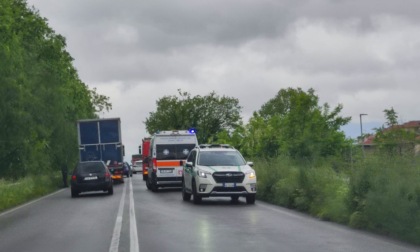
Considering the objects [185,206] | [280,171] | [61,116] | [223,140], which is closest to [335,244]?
[185,206]

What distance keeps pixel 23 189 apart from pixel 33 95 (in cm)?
471

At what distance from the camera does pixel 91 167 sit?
37156 millimetres

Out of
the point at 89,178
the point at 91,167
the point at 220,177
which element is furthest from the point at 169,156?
the point at 220,177

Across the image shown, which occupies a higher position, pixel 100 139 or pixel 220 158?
pixel 100 139

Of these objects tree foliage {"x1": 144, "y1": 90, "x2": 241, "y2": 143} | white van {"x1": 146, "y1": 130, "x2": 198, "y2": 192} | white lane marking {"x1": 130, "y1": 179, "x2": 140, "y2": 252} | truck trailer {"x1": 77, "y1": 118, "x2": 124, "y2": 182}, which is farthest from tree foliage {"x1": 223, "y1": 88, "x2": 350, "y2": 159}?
tree foliage {"x1": 144, "y1": 90, "x2": 241, "y2": 143}

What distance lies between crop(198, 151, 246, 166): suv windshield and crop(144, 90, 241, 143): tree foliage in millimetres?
79903

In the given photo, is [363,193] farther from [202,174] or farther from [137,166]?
[137,166]

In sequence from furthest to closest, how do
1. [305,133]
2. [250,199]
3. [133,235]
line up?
[305,133], [250,199], [133,235]

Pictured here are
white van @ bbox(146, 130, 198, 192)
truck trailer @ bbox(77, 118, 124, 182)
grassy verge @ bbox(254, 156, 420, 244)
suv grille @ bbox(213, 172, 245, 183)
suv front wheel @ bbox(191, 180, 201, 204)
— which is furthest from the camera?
truck trailer @ bbox(77, 118, 124, 182)

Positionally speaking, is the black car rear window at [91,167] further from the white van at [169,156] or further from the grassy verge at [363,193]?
the grassy verge at [363,193]

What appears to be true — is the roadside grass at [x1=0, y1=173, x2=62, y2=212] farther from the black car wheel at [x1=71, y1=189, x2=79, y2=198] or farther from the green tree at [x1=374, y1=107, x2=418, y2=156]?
the green tree at [x1=374, y1=107, x2=418, y2=156]

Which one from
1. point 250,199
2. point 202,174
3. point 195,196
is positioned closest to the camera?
point 202,174

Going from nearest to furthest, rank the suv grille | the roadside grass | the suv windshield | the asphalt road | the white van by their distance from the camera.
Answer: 1. the asphalt road
2. the suv grille
3. the suv windshield
4. the roadside grass
5. the white van

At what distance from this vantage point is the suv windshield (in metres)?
28.6
